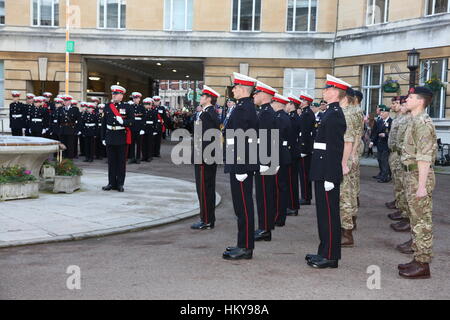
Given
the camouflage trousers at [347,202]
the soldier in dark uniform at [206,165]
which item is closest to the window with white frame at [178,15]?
the soldier in dark uniform at [206,165]

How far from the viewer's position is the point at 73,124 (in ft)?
59.5

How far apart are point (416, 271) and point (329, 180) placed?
130 centimetres

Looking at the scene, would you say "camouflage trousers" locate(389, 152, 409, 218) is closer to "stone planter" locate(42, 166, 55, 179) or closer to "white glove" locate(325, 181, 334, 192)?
"white glove" locate(325, 181, 334, 192)

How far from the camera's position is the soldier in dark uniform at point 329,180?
602cm

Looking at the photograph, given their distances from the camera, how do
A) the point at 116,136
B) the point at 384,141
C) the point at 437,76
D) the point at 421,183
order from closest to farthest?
the point at 421,183, the point at 116,136, the point at 384,141, the point at 437,76

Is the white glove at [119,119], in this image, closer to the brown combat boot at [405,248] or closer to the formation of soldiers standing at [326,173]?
the formation of soldiers standing at [326,173]

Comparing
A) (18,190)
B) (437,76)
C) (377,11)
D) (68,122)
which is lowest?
(18,190)

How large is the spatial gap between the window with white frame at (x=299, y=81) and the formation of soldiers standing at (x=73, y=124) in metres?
9.47

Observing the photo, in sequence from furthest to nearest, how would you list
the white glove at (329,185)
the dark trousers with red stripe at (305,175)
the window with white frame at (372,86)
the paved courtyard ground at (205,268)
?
the window with white frame at (372,86) → the dark trousers with red stripe at (305,175) → the white glove at (329,185) → the paved courtyard ground at (205,268)

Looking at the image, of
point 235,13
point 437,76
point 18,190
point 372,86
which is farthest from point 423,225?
point 235,13

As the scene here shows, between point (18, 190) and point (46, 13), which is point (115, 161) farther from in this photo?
point (46, 13)
